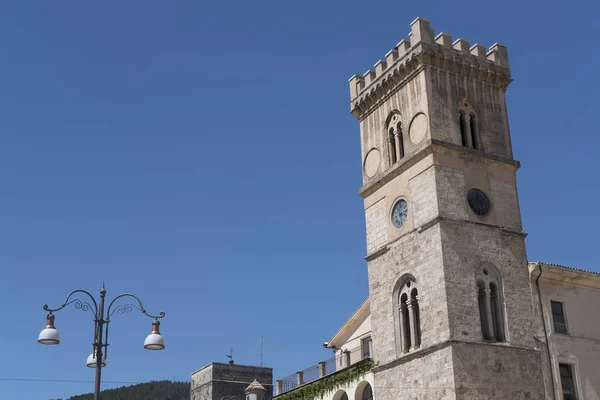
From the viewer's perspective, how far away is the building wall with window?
3294 cm

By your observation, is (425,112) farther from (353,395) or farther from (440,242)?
(353,395)

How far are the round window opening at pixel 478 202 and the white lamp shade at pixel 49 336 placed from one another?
743 inches

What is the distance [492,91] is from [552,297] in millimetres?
9750

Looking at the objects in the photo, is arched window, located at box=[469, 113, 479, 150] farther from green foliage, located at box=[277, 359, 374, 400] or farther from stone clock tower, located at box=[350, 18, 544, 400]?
green foliage, located at box=[277, 359, 374, 400]

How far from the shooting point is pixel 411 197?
34750mm

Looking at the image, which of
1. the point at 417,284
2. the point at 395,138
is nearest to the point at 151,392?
the point at 395,138

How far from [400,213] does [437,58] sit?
23.1 ft

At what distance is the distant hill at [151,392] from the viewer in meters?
155

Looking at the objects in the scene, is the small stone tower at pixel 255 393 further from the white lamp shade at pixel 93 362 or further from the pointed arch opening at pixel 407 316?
the white lamp shade at pixel 93 362

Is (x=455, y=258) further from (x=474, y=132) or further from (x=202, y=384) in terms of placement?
(x=202, y=384)

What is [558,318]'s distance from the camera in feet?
112

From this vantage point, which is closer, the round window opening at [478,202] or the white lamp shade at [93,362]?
the white lamp shade at [93,362]

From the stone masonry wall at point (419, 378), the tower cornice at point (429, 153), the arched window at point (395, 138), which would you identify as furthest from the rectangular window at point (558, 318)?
the arched window at point (395, 138)

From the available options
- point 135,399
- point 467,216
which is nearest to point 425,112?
point 467,216
